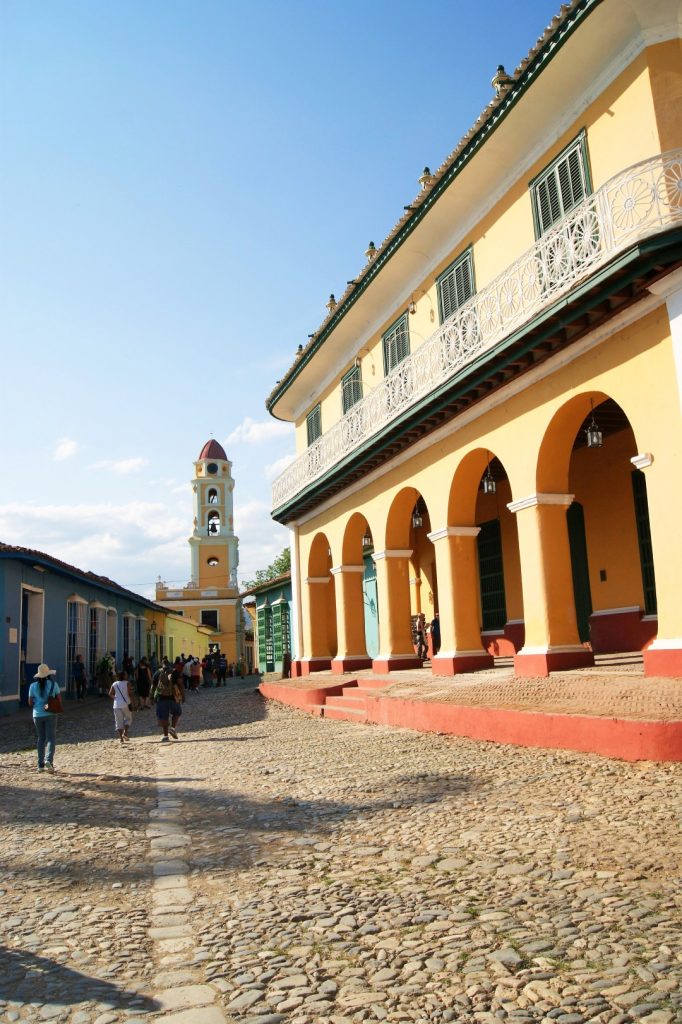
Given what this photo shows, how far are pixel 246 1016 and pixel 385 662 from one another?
39.9 ft

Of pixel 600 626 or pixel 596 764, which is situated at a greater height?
pixel 600 626

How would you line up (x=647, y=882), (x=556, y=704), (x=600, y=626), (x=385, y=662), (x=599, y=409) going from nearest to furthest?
(x=647, y=882)
(x=556, y=704)
(x=599, y=409)
(x=600, y=626)
(x=385, y=662)

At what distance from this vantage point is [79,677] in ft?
77.3

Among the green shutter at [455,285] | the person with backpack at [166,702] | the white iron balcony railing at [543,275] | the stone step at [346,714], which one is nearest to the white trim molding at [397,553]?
the white iron balcony railing at [543,275]

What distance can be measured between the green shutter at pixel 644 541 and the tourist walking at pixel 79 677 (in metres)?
16.4

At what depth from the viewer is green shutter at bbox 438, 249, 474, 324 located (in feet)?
42.7

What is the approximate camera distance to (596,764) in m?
7.06

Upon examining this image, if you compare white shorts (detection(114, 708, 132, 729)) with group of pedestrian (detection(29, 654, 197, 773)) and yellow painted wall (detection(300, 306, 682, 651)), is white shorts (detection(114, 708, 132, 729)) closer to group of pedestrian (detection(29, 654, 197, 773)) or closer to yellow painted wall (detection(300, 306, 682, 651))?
group of pedestrian (detection(29, 654, 197, 773))

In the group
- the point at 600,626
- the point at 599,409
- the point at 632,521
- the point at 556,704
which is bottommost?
the point at 556,704

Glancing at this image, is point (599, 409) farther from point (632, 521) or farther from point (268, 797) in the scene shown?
point (268, 797)

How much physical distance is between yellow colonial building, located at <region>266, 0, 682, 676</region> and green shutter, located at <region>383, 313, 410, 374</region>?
Result: 48mm

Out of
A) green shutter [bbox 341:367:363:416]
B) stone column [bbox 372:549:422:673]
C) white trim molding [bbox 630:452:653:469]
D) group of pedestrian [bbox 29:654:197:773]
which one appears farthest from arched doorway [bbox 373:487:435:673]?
white trim molding [bbox 630:452:653:469]

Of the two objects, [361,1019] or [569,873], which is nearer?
[361,1019]

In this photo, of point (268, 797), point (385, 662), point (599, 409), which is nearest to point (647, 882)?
point (268, 797)
